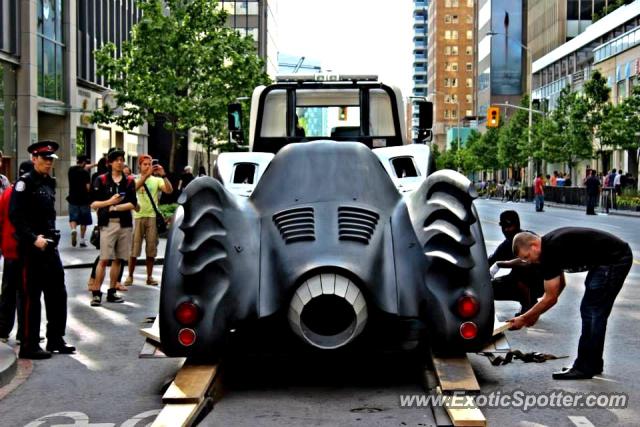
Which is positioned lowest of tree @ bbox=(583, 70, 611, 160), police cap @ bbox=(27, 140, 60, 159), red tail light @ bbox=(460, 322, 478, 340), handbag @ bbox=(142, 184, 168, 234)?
red tail light @ bbox=(460, 322, 478, 340)

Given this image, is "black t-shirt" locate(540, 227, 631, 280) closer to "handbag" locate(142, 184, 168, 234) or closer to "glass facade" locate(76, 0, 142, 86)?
"handbag" locate(142, 184, 168, 234)

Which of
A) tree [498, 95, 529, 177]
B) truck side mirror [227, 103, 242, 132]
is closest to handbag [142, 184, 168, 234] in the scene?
truck side mirror [227, 103, 242, 132]

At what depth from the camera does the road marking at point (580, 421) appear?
6387 mm

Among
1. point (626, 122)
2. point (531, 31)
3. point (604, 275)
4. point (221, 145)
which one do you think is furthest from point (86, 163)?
point (531, 31)

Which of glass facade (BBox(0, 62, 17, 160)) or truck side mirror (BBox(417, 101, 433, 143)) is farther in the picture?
glass facade (BBox(0, 62, 17, 160))

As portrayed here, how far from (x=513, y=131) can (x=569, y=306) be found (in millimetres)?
81201

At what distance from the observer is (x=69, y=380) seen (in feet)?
26.6

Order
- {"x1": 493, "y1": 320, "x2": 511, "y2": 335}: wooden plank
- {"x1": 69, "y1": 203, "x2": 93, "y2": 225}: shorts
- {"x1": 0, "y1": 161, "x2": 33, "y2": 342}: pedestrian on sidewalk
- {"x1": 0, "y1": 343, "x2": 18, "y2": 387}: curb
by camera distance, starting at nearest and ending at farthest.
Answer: {"x1": 493, "y1": 320, "x2": 511, "y2": 335}: wooden plank < {"x1": 0, "y1": 343, "x2": 18, "y2": 387}: curb < {"x1": 0, "y1": 161, "x2": 33, "y2": 342}: pedestrian on sidewalk < {"x1": 69, "y1": 203, "x2": 93, "y2": 225}: shorts

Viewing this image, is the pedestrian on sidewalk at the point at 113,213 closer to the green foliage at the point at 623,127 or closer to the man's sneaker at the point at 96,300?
the man's sneaker at the point at 96,300

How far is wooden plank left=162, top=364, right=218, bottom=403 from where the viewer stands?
6.42 m

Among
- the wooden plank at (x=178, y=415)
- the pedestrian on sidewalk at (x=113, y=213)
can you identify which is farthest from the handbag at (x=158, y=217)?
the wooden plank at (x=178, y=415)

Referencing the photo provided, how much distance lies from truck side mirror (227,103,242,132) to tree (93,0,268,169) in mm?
20927

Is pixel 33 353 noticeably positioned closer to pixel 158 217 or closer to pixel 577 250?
pixel 577 250

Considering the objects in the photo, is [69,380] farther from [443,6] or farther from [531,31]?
[443,6]
